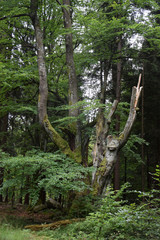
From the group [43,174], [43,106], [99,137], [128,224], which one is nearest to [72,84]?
[43,106]

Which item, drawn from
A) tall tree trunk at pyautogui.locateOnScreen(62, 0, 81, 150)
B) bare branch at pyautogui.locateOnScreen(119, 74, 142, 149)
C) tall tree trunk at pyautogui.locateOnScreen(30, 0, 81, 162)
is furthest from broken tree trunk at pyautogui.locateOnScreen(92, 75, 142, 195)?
tall tree trunk at pyautogui.locateOnScreen(62, 0, 81, 150)

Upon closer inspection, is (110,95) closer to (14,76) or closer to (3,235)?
(14,76)

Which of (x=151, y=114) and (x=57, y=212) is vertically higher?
(x=151, y=114)

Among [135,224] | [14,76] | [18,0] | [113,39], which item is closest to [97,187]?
[135,224]

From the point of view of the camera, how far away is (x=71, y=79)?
10.9 m

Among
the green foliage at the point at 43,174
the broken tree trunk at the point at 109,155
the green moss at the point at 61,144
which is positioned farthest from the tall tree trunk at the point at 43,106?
the green foliage at the point at 43,174

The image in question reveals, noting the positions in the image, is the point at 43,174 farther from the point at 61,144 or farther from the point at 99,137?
the point at 99,137

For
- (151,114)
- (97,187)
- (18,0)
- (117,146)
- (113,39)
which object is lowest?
(97,187)

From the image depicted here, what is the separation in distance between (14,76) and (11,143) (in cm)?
596

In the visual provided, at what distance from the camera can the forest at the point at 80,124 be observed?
534 centimetres

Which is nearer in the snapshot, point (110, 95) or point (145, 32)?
point (145, 32)

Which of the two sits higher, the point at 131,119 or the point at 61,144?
the point at 131,119

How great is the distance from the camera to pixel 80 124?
34.5ft

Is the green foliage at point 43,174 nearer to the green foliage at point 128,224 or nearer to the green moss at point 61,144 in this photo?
the green moss at point 61,144
